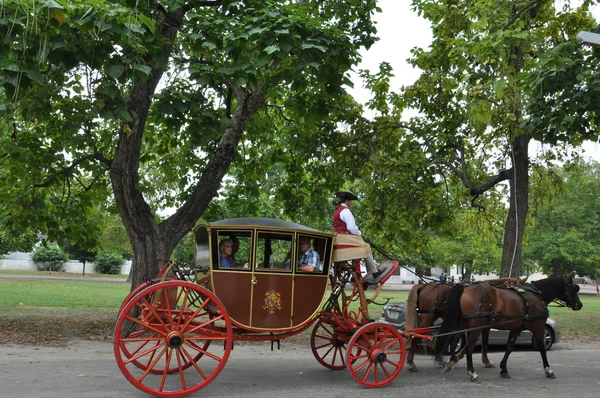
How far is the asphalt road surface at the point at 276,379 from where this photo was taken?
8.02 m

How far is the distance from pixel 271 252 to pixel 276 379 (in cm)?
192

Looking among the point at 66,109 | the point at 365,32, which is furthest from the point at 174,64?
the point at 365,32

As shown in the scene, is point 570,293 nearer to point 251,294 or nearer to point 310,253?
point 310,253

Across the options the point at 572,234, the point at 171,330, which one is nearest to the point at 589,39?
the point at 171,330

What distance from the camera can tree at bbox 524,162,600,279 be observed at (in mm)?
50281

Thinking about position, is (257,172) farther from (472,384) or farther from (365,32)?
(472,384)

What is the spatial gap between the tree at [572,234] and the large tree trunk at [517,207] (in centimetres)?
3526

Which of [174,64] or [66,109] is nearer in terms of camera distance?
[66,109]

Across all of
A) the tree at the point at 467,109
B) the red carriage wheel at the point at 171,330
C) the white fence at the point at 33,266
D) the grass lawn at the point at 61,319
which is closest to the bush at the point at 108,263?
the white fence at the point at 33,266

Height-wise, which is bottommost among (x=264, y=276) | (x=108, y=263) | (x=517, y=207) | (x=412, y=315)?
(x=108, y=263)

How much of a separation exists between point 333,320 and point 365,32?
26.9 ft

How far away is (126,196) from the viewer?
12578 millimetres

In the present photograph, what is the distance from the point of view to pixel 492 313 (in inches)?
378

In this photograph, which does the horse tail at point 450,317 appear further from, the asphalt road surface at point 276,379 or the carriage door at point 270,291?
the carriage door at point 270,291
